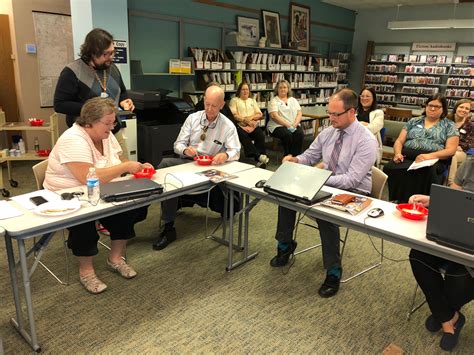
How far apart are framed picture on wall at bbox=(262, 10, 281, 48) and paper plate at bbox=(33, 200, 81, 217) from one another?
5469 mm

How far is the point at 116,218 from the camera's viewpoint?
2424 millimetres

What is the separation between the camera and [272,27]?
6.79 metres

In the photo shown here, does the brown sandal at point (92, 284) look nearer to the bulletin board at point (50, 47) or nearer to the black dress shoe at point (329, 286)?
the black dress shoe at point (329, 286)

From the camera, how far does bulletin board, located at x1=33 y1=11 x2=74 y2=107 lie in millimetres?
5070

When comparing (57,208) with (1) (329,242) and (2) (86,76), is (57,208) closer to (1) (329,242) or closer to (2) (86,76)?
(2) (86,76)

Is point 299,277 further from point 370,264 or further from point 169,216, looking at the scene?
point 169,216

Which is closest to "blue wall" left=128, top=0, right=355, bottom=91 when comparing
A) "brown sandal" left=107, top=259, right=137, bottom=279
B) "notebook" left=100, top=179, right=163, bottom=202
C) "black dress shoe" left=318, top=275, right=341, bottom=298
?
"brown sandal" left=107, top=259, right=137, bottom=279

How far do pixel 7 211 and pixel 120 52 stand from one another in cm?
294

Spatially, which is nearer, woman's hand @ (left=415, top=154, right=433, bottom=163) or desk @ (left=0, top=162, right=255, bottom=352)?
desk @ (left=0, top=162, right=255, bottom=352)

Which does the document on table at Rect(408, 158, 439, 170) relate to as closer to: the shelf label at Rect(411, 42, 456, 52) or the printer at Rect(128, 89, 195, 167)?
the printer at Rect(128, 89, 195, 167)

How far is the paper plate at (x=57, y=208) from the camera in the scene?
1788mm

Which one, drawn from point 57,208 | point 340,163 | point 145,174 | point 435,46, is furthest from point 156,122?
point 435,46

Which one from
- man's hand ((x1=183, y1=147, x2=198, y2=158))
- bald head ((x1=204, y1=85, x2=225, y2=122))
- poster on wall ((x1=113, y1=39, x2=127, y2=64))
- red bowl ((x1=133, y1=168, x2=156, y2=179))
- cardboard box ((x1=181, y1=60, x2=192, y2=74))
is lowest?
red bowl ((x1=133, y1=168, x2=156, y2=179))

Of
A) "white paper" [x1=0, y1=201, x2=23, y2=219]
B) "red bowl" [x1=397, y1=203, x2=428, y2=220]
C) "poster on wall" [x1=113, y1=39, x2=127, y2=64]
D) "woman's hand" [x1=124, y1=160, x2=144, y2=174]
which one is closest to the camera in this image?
"white paper" [x1=0, y1=201, x2=23, y2=219]
